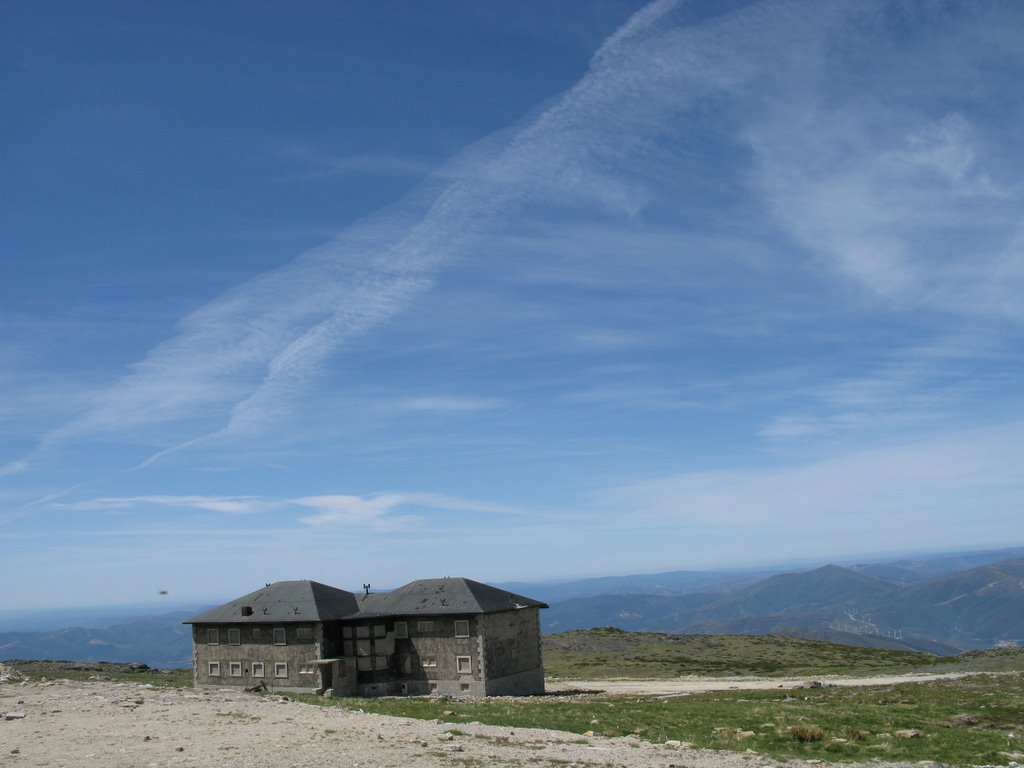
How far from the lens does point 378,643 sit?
57188mm

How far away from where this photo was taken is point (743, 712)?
36.1m

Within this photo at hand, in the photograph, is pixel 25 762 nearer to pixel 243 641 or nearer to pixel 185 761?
pixel 185 761

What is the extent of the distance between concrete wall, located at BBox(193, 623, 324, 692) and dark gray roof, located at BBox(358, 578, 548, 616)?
4715 mm

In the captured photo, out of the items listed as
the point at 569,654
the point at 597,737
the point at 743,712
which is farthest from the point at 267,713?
the point at 569,654

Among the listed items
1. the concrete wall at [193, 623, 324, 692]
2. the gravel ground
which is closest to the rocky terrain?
the gravel ground

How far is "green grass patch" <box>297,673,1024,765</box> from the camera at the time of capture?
2739cm

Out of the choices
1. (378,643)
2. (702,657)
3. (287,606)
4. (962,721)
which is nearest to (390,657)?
(378,643)

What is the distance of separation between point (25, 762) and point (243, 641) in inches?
1380

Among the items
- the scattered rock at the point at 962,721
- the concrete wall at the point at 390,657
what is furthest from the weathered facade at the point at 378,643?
the scattered rock at the point at 962,721

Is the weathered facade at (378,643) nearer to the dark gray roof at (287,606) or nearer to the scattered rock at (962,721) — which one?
the dark gray roof at (287,606)

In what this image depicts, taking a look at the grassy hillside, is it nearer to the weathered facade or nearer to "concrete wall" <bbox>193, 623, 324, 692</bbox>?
the weathered facade

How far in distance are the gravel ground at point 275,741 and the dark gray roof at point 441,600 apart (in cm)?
1893

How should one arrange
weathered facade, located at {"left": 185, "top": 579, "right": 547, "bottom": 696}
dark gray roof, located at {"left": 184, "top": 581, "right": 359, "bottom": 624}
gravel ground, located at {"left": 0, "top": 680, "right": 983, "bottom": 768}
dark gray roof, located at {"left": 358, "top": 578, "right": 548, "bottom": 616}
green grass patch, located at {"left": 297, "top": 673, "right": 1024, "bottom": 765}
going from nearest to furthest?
gravel ground, located at {"left": 0, "top": 680, "right": 983, "bottom": 768}, green grass patch, located at {"left": 297, "top": 673, "right": 1024, "bottom": 765}, weathered facade, located at {"left": 185, "top": 579, "right": 547, "bottom": 696}, dark gray roof, located at {"left": 358, "top": 578, "right": 548, "bottom": 616}, dark gray roof, located at {"left": 184, "top": 581, "right": 359, "bottom": 624}

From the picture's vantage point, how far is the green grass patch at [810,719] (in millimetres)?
27391
